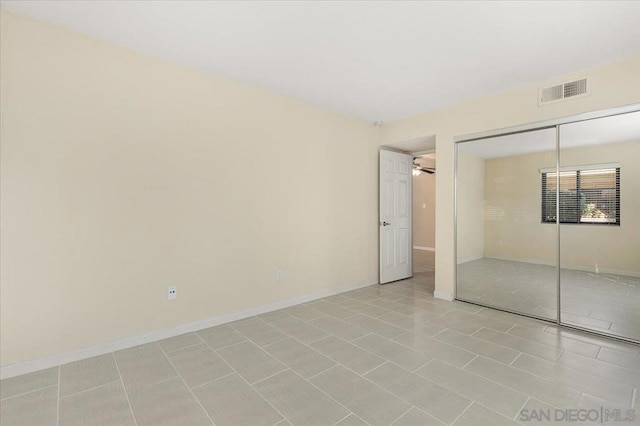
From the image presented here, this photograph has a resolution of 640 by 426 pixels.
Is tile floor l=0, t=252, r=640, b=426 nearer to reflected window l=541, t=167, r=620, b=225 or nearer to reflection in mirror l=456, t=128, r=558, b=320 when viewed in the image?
reflection in mirror l=456, t=128, r=558, b=320

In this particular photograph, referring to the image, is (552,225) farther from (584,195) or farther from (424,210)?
(424,210)

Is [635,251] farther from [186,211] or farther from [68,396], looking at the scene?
[68,396]

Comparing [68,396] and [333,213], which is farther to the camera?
[333,213]

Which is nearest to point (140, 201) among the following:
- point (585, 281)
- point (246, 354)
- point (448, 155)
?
point (246, 354)

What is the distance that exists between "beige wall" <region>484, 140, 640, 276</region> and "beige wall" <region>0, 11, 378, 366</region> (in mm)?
2569

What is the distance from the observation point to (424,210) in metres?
9.34

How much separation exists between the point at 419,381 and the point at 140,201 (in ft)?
9.55

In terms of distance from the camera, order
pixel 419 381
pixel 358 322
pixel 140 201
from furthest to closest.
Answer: pixel 358 322 < pixel 140 201 < pixel 419 381

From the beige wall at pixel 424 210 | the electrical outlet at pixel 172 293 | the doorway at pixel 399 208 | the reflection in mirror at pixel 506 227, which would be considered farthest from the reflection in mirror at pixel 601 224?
the beige wall at pixel 424 210

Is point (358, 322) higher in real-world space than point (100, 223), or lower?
lower

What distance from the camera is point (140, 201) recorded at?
9.25 feet

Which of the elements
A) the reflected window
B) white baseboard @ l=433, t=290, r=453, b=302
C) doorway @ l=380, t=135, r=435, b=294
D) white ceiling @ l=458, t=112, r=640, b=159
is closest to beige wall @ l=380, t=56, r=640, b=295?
white baseboard @ l=433, t=290, r=453, b=302

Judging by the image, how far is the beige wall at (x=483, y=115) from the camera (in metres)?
2.91

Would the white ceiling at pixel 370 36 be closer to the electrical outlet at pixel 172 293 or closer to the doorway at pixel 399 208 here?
the doorway at pixel 399 208
